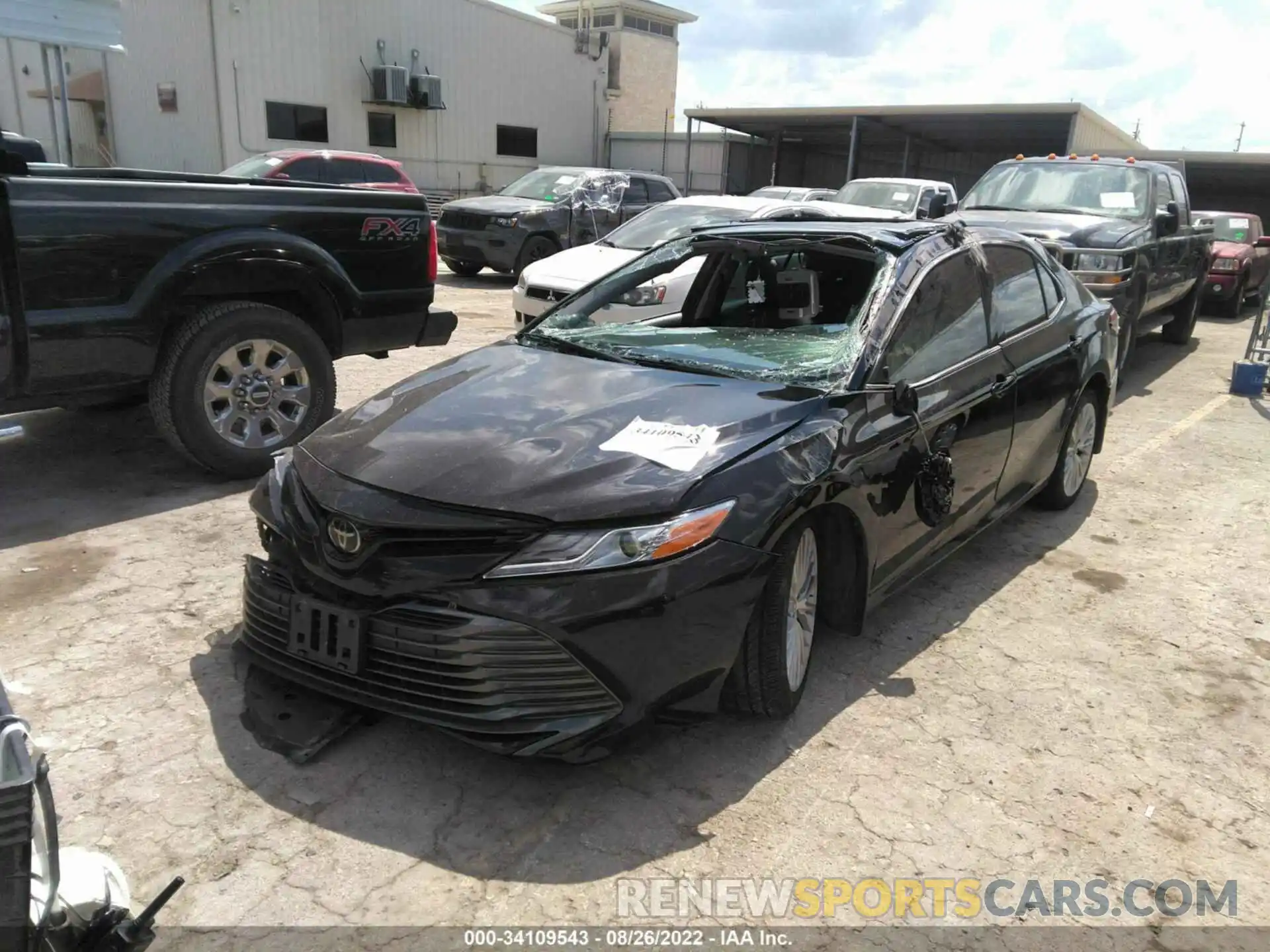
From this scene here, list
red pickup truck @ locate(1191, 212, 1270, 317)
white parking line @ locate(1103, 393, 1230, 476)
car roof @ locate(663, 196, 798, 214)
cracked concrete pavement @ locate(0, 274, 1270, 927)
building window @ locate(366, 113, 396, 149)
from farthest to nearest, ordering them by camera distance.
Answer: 1. building window @ locate(366, 113, 396, 149)
2. red pickup truck @ locate(1191, 212, 1270, 317)
3. car roof @ locate(663, 196, 798, 214)
4. white parking line @ locate(1103, 393, 1230, 476)
5. cracked concrete pavement @ locate(0, 274, 1270, 927)

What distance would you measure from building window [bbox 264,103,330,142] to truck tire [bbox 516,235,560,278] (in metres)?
11.8

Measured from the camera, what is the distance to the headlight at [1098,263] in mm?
8336

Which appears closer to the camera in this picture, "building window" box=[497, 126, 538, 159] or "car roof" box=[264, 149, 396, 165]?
"car roof" box=[264, 149, 396, 165]

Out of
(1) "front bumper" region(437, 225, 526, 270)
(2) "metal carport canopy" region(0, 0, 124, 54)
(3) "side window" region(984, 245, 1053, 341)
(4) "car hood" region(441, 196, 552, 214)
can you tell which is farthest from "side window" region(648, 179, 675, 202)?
(2) "metal carport canopy" region(0, 0, 124, 54)

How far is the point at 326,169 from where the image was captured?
14.5 metres

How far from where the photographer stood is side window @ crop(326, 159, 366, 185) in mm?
14523

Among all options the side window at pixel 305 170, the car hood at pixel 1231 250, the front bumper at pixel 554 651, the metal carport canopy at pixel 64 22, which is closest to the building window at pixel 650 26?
the side window at pixel 305 170

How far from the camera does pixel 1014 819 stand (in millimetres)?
2854

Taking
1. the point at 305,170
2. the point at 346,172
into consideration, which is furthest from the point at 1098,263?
the point at 346,172

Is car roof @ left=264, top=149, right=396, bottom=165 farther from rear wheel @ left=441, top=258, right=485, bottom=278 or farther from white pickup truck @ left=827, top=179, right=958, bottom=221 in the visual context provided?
white pickup truck @ left=827, top=179, right=958, bottom=221

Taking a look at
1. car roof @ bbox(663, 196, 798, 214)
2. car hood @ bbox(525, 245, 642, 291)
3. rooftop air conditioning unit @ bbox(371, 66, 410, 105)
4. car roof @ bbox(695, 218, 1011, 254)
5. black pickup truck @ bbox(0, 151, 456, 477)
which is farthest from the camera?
rooftop air conditioning unit @ bbox(371, 66, 410, 105)

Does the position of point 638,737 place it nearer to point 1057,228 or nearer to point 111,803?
point 111,803

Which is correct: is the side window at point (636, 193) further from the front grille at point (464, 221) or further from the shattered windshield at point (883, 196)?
the shattered windshield at point (883, 196)

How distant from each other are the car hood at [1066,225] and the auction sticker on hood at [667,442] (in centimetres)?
610
